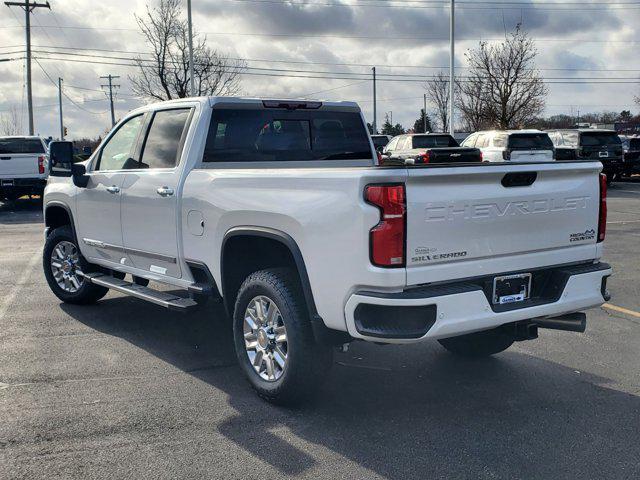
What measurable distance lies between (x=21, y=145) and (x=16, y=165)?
0.96 meters

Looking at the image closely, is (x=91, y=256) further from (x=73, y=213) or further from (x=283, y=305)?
(x=283, y=305)

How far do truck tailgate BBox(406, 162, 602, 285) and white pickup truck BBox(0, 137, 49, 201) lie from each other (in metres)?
17.4

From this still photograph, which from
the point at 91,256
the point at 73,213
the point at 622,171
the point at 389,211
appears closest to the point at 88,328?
the point at 91,256

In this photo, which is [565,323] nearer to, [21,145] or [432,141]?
[21,145]

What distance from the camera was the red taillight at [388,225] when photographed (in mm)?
A: 3672

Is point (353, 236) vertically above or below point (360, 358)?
above

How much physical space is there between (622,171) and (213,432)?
79.9 feet

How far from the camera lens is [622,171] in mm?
25250

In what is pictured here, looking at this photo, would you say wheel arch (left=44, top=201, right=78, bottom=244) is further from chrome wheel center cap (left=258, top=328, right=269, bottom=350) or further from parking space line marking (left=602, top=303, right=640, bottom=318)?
parking space line marking (left=602, top=303, right=640, bottom=318)

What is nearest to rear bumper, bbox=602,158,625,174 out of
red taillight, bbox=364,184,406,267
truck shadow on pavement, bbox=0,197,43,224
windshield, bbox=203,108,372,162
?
truck shadow on pavement, bbox=0,197,43,224

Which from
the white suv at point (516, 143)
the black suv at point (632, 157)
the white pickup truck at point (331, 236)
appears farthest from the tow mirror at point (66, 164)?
the black suv at point (632, 157)

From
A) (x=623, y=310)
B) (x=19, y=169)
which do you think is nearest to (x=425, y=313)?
(x=623, y=310)

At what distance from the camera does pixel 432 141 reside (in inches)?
893

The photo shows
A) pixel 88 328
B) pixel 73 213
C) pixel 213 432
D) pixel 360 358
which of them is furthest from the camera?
pixel 73 213
